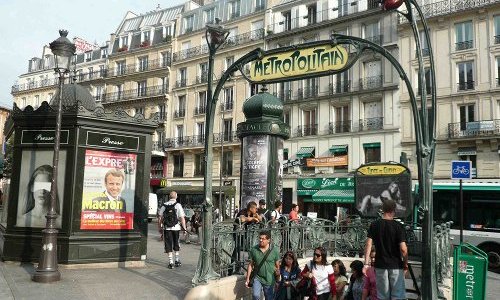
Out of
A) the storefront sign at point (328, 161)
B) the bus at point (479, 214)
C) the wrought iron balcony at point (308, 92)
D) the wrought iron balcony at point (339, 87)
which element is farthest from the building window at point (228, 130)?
the bus at point (479, 214)

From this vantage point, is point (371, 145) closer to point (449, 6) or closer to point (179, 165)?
point (449, 6)

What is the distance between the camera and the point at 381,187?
15625 mm

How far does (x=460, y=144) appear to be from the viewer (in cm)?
2875

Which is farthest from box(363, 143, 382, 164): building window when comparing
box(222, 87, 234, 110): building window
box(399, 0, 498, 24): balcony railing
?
box(222, 87, 234, 110): building window

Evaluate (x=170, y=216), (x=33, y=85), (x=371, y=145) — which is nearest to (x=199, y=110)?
(x=371, y=145)

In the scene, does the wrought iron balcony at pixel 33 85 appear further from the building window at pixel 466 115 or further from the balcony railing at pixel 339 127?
the building window at pixel 466 115

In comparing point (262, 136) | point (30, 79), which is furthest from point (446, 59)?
point (30, 79)

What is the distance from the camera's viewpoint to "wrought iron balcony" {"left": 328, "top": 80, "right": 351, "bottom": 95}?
111ft

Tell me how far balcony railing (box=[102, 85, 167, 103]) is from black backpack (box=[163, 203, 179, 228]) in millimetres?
36835

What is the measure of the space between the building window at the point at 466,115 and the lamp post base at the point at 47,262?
26974mm

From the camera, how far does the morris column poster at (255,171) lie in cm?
1145

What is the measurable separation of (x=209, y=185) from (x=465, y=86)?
26.3m

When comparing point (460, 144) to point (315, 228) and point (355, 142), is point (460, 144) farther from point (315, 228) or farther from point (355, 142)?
point (315, 228)

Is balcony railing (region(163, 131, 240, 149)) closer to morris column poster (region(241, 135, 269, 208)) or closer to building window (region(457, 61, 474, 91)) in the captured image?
building window (region(457, 61, 474, 91))
